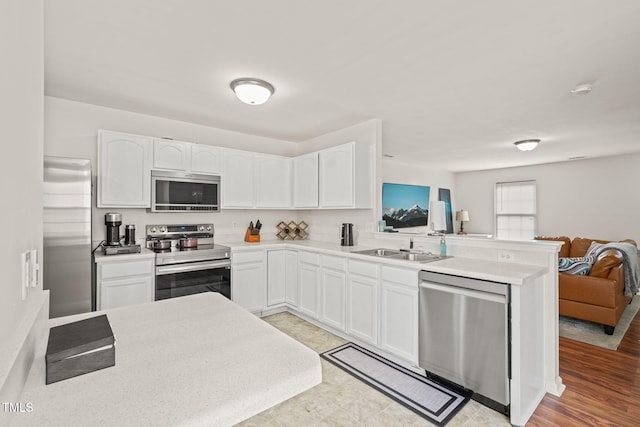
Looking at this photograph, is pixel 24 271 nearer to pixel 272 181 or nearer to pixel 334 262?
pixel 334 262

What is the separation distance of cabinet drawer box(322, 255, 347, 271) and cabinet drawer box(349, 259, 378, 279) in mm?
104

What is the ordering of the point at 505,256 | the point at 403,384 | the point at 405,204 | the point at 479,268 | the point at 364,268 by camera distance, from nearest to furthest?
the point at 479,268, the point at 403,384, the point at 505,256, the point at 364,268, the point at 405,204

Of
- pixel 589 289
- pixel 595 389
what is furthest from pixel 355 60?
pixel 589 289

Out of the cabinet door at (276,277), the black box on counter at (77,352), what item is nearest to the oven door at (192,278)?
the cabinet door at (276,277)

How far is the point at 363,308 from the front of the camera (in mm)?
3000

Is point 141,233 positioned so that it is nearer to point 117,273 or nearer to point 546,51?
point 117,273

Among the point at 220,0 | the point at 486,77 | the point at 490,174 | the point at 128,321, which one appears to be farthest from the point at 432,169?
the point at 128,321

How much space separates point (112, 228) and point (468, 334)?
337 cm

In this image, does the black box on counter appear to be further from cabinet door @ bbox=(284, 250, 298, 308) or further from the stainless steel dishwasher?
cabinet door @ bbox=(284, 250, 298, 308)

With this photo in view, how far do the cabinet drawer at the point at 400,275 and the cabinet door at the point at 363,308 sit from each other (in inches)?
5.5

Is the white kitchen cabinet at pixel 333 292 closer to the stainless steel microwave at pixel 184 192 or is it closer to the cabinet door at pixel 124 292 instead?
the stainless steel microwave at pixel 184 192

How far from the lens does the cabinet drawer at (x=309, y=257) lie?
3582 millimetres

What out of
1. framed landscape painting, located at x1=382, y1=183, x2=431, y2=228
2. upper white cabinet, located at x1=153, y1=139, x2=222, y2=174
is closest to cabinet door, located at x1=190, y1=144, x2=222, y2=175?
upper white cabinet, located at x1=153, y1=139, x2=222, y2=174

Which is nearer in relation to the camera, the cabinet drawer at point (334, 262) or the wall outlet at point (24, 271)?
the wall outlet at point (24, 271)
